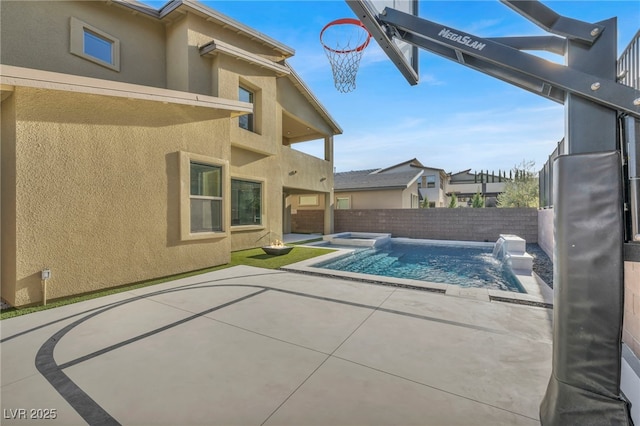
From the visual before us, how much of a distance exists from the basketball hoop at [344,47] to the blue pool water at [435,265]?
5.89 meters

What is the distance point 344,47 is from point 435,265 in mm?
7910

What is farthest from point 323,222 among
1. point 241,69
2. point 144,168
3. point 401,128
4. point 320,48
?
point 144,168

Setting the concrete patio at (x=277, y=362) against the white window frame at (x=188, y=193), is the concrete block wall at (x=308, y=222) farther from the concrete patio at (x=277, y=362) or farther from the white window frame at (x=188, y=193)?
the concrete patio at (x=277, y=362)

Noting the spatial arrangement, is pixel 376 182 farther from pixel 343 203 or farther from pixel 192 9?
pixel 192 9

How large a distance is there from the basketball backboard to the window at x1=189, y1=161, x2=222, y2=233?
537 centimetres

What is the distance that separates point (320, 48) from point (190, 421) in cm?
902

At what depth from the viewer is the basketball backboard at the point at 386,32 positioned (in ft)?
13.2

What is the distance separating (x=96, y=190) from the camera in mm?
5480

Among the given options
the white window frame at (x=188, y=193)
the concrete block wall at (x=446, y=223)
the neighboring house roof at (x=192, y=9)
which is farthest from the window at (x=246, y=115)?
the concrete block wall at (x=446, y=223)

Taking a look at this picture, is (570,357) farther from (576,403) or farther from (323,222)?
(323,222)

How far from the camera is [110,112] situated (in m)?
5.64

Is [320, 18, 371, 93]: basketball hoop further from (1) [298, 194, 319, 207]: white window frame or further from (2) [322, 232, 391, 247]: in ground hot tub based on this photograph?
(1) [298, 194, 319, 207]: white window frame

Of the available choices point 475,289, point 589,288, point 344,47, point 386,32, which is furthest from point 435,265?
point 589,288

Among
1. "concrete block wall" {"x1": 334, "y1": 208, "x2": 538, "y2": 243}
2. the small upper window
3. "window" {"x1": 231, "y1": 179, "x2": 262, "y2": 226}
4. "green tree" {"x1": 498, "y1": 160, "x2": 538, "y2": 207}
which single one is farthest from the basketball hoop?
"green tree" {"x1": 498, "y1": 160, "x2": 538, "y2": 207}
